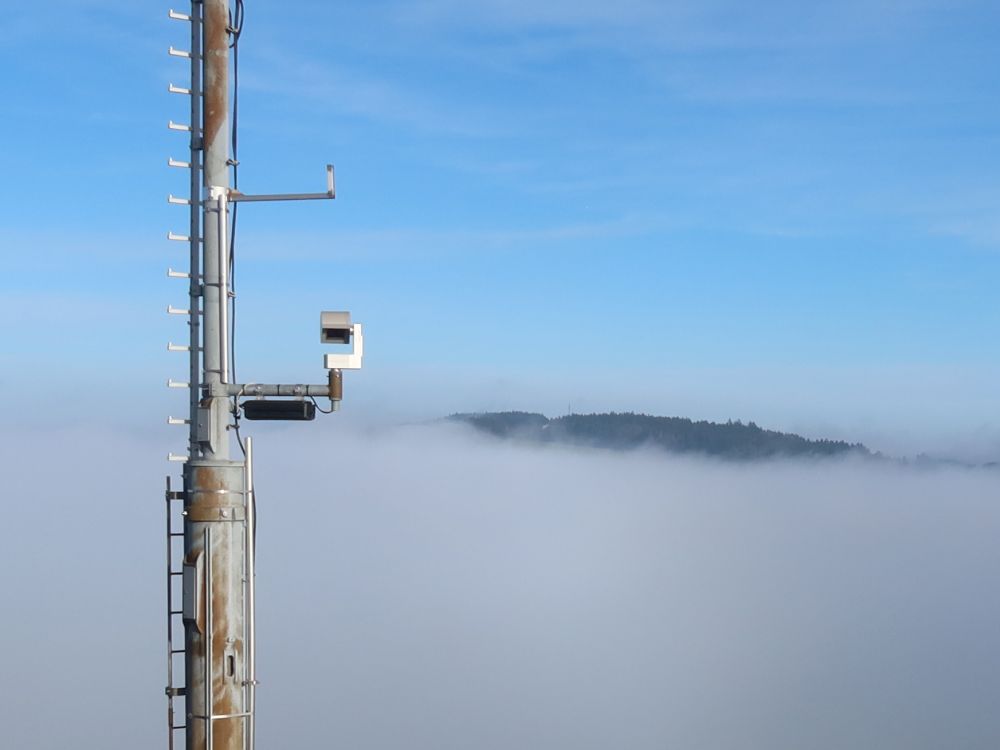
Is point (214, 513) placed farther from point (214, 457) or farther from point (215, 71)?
point (215, 71)

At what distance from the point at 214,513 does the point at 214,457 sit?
516 mm

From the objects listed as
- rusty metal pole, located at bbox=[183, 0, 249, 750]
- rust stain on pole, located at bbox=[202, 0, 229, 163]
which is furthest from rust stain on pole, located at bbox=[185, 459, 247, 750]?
rust stain on pole, located at bbox=[202, 0, 229, 163]

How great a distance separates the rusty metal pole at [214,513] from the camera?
42.6ft

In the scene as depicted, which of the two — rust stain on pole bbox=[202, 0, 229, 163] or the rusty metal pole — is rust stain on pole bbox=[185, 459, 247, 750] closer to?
the rusty metal pole

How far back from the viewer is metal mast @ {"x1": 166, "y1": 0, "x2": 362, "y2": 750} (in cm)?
1295

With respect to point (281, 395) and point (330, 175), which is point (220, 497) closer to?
point (281, 395)

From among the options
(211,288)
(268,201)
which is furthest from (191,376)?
(268,201)

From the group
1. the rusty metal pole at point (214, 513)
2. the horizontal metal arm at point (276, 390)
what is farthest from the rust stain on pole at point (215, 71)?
the horizontal metal arm at point (276, 390)

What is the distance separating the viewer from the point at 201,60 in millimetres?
13266

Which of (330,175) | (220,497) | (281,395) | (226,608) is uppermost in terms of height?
(330,175)

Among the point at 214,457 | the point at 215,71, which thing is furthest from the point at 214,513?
the point at 215,71

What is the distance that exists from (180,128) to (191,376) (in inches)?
90.2

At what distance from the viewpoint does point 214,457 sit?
1310 centimetres

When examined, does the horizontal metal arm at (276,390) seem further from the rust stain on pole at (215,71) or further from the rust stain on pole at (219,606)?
the rust stain on pole at (215,71)
